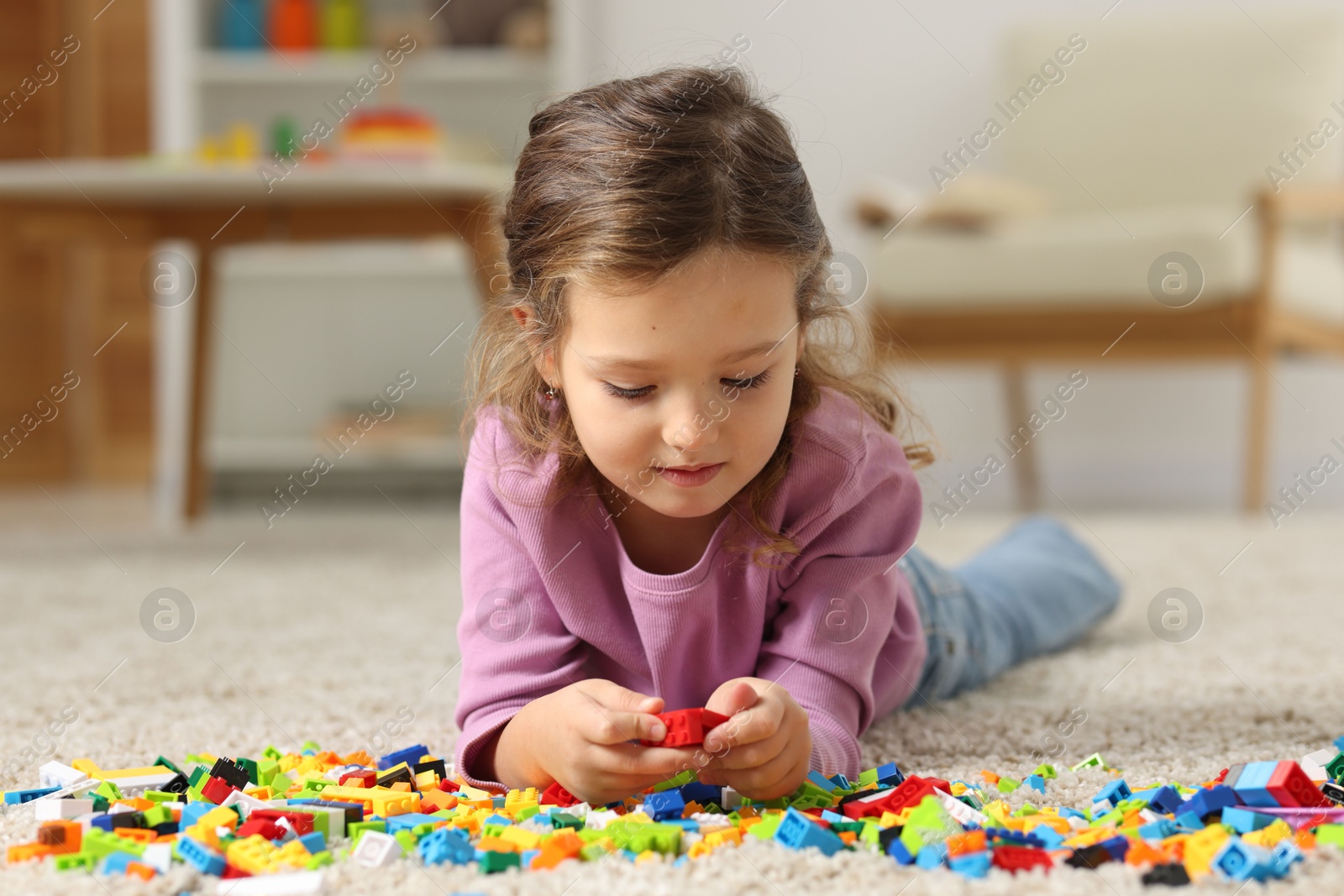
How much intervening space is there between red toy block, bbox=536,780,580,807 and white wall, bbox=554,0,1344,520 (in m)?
2.34

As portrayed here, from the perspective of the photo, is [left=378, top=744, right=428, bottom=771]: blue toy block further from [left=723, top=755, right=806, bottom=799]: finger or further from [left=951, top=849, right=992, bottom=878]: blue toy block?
[left=951, top=849, right=992, bottom=878]: blue toy block

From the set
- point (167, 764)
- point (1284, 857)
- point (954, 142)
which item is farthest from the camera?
point (954, 142)

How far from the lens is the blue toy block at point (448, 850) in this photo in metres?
0.60

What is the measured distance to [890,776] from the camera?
0.76m

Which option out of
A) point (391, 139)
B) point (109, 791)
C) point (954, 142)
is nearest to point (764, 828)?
point (109, 791)

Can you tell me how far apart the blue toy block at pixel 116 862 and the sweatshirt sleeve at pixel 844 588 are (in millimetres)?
386

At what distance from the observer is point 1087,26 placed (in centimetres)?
283

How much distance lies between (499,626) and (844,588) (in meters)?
0.22

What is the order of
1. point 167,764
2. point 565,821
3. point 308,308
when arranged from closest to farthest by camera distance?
1. point 565,821
2. point 167,764
3. point 308,308

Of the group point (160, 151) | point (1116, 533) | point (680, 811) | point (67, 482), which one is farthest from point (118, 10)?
point (680, 811)

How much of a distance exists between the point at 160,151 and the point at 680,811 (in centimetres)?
274

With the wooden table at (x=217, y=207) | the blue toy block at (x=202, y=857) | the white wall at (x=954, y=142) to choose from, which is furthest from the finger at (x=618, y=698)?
the white wall at (x=954, y=142)

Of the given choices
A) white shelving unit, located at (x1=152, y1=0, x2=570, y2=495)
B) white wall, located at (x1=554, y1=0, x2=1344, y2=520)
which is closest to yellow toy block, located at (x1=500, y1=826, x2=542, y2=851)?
white shelving unit, located at (x1=152, y1=0, x2=570, y2=495)

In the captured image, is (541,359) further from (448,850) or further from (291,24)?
(291,24)
